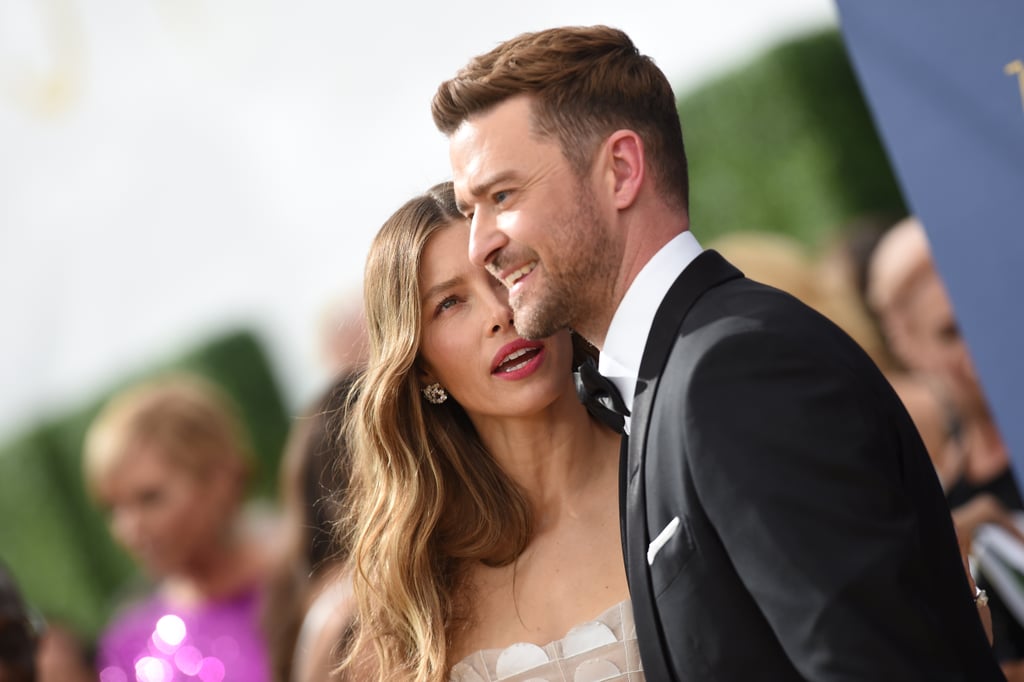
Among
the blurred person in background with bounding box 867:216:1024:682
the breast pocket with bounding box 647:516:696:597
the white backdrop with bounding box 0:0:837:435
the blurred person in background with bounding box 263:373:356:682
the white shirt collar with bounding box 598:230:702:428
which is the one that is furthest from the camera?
the white backdrop with bounding box 0:0:837:435

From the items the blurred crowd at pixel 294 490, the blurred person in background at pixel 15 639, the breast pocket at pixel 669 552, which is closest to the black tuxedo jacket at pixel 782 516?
the breast pocket at pixel 669 552

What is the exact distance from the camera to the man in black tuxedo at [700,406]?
1735 mm

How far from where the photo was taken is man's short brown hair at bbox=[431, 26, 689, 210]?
7.14ft

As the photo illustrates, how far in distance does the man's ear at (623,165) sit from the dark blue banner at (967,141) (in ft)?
2.85

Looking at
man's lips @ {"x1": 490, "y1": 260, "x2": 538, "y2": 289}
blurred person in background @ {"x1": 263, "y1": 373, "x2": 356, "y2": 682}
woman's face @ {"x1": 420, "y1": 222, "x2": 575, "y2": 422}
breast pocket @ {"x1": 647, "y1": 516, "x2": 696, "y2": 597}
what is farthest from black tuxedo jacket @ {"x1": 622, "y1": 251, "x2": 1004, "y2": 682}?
blurred person in background @ {"x1": 263, "y1": 373, "x2": 356, "y2": 682}

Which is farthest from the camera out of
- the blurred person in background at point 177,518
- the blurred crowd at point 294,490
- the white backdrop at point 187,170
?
the white backdrop at point 187,170

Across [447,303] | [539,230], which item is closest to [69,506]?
[447,303]

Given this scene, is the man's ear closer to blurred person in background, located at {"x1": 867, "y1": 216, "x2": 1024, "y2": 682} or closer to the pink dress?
blurred person in background, located at {"x1": 867, "y1": 216, "x2": 1024, "y2": 682}

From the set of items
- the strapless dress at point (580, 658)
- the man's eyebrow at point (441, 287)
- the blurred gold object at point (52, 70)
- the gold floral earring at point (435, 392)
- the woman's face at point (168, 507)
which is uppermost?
the blurred gold object at point (52, 70)

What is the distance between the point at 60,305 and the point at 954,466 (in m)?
6.69

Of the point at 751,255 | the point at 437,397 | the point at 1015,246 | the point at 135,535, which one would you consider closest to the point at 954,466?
the point at 751,255

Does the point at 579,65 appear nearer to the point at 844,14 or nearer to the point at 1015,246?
the point at 844,14

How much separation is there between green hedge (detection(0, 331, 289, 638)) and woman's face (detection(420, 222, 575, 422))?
587 centimetres

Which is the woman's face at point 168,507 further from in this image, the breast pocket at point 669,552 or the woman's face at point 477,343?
the breast pocket at point 669,552
